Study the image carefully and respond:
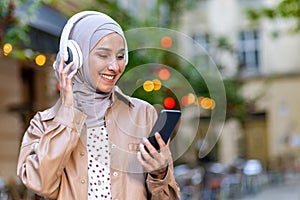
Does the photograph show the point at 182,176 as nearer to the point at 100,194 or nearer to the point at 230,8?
the point at 100,194

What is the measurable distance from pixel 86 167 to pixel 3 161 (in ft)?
30.0

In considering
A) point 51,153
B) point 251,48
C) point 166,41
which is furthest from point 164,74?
point 251,48

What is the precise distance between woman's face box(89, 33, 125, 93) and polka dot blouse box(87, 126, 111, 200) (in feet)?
0.56

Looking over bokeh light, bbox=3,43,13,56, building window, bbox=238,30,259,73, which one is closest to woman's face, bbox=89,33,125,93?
bokeh light, bbox=3,43,13,56

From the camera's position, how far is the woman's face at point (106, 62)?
215 centimetres

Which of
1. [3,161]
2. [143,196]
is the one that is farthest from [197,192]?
[143,196]

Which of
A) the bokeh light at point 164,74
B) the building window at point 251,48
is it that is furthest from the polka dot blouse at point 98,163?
the building window at point 251,48

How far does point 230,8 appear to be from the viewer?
27906mm

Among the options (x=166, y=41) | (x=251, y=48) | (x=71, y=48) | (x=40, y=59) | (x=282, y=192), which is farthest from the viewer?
(x=251, y=48)

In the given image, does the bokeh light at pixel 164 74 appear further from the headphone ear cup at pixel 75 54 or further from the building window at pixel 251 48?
the building window at pixel 251 48

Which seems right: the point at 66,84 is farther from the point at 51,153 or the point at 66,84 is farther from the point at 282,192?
the point at 282,192

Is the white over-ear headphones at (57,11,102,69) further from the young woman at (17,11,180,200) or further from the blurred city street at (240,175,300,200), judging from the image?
the blurred city street at (240,175,300,200)

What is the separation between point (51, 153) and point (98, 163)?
21 cm

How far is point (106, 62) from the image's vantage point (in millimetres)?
2158
